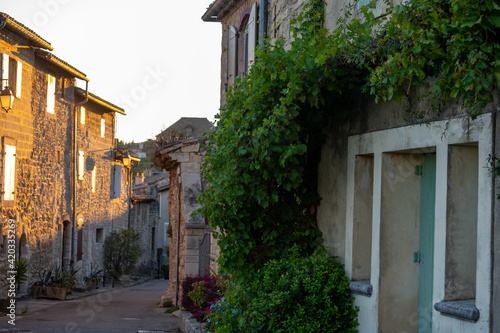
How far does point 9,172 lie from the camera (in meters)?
14.6

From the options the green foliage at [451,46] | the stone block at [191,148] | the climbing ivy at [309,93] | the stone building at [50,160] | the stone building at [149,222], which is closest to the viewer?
the green foliage at [451,46]

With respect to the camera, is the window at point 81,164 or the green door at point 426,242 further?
the window at point 81,164

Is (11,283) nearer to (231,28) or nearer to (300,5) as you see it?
(231,28)

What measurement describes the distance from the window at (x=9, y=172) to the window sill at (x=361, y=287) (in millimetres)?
11229

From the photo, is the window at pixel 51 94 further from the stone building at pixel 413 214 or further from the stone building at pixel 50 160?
the stone building at pixel 413 214

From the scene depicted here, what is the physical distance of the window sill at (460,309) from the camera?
3.96 meters

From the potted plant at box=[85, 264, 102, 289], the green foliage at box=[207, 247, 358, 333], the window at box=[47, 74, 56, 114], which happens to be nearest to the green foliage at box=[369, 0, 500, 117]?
the green foliage at box=[207, 247, 358, 333]

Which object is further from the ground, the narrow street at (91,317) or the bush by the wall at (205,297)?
the bush by the wall at (205,297)

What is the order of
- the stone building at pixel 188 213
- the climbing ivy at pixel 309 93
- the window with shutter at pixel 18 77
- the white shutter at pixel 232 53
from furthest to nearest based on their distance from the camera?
the window with shutter at pixel 18 77, the stone building at pixel 188 213, the white shutter at pixel 232 53, the climbing ivy at pixel 309 93

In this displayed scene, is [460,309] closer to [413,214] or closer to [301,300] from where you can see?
[413,214]

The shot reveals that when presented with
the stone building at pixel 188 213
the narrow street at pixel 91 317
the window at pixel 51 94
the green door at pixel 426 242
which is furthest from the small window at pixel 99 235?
the green door at pixel 426 242

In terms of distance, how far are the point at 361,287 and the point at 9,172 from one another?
11.7m

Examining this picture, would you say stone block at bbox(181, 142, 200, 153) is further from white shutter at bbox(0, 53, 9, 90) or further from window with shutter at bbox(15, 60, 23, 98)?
window with shutter at bbox(15, 60, 23, 98)

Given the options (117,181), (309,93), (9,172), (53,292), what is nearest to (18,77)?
(9,172)
